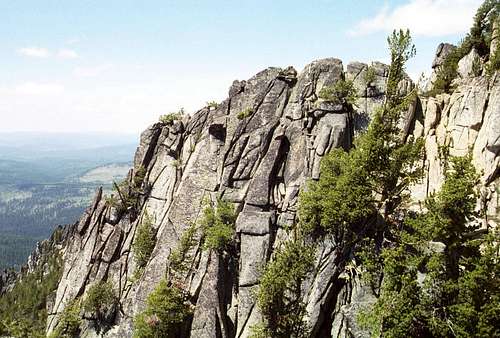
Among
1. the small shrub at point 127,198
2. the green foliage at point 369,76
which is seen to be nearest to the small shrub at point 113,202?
the small shrub at point 127,198

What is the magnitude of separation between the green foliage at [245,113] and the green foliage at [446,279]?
110ft

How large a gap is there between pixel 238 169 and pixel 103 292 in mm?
30829

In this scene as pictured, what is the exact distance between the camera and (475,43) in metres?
51.0

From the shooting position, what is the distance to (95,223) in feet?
249

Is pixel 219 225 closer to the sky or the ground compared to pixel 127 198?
closer to the ground

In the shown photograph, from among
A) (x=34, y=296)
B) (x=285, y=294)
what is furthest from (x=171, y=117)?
(x=34, y=296)

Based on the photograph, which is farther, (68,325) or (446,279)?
(68,325)

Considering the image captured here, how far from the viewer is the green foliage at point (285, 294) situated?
139 feet

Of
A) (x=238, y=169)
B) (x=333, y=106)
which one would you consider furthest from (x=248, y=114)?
(x=333, y=106)

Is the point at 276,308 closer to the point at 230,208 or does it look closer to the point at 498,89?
the point at 230,208

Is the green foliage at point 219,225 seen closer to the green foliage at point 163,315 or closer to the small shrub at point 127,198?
the green foliage at point 163,315

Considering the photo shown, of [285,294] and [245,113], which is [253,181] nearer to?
[245,113]

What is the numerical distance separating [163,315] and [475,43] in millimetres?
56305

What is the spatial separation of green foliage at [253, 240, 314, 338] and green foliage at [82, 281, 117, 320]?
3026 centimetres
